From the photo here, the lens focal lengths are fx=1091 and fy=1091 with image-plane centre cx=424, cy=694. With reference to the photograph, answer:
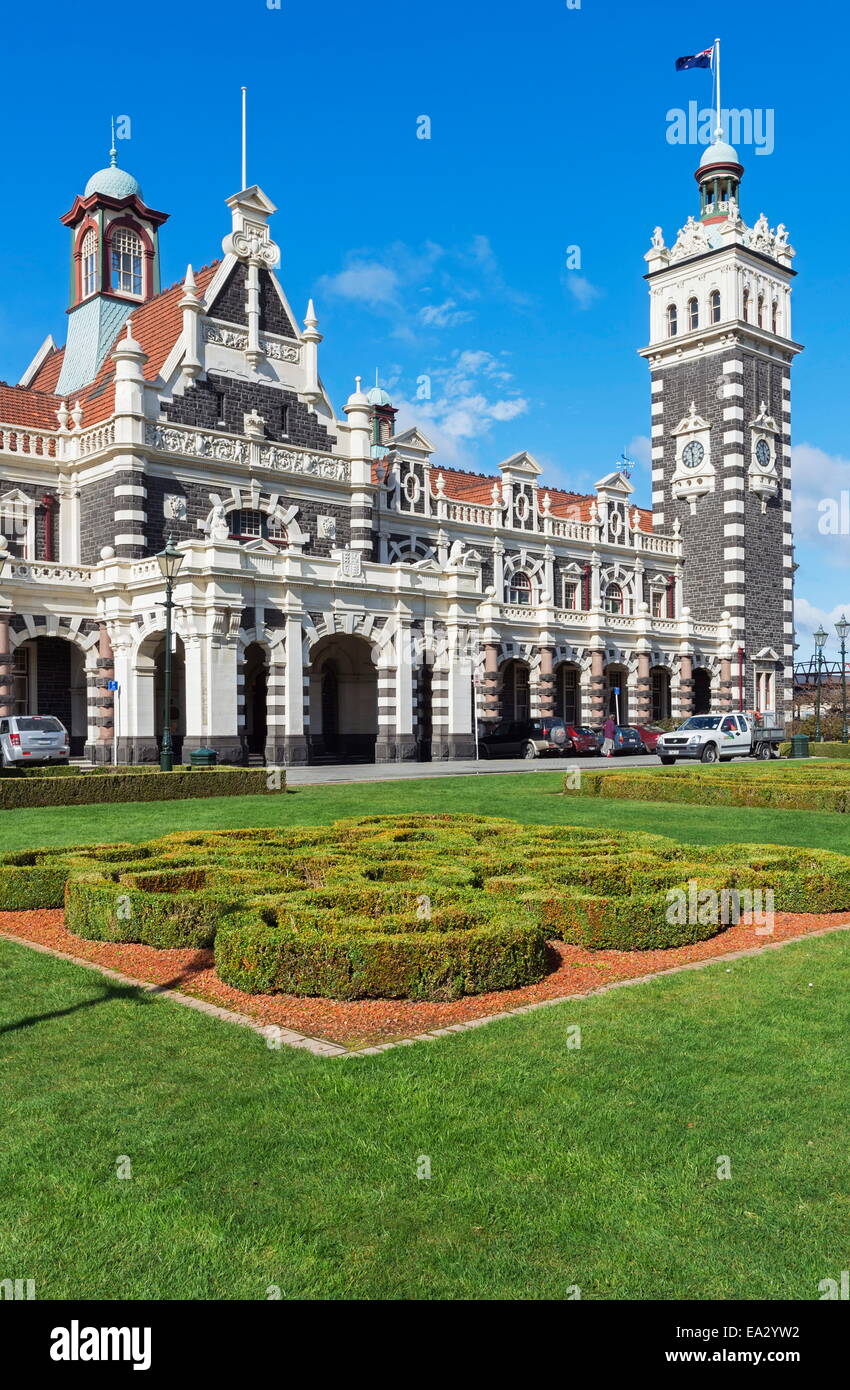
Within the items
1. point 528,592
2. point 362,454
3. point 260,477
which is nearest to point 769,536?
point 528,592

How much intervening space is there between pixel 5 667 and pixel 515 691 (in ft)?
83.6

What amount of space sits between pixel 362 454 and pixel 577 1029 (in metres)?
38.4

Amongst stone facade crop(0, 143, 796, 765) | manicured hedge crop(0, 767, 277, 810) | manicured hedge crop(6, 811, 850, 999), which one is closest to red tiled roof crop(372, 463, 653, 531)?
stone facade crop(0, 143, 796, 765)

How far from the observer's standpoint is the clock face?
6122 centimetres


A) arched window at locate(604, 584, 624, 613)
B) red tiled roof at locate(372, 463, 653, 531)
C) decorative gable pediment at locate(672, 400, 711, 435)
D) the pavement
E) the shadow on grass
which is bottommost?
the shadow on grass

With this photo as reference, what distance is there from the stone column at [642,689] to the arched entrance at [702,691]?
23.2 ft

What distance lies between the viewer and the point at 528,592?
54.3 metres

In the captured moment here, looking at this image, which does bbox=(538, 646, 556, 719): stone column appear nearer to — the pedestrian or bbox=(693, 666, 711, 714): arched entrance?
the pedestrian

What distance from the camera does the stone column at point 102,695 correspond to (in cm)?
3631

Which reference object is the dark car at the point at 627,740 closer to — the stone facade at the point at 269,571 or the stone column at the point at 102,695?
the stone facade at the point at 269,571

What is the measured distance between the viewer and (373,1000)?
7.42m

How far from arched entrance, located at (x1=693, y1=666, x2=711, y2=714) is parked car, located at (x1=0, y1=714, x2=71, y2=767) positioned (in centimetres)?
3934

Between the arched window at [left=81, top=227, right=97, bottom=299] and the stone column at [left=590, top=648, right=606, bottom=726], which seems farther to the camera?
the stone column at [left=590, top=648, right=606, bottom=726]
